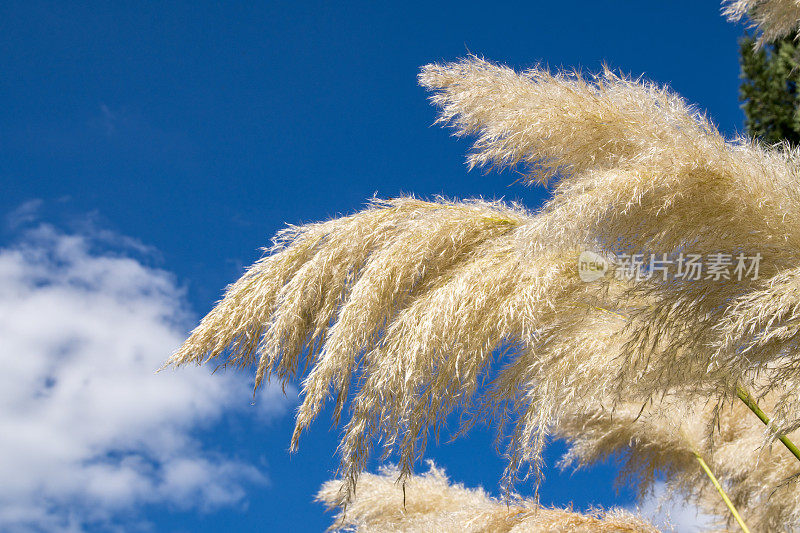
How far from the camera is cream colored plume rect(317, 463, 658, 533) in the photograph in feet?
7.86

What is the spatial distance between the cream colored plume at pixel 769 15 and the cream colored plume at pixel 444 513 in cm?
190

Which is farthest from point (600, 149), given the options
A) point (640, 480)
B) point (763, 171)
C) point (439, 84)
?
point (640, 480)

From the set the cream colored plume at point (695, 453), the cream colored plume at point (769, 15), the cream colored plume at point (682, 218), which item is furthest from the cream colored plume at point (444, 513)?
the cream colored plume at point (769, 15)

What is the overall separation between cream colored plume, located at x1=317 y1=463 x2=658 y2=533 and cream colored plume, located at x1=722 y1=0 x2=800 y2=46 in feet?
6.22

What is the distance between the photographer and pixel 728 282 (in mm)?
1526

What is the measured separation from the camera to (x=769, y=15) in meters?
2.71

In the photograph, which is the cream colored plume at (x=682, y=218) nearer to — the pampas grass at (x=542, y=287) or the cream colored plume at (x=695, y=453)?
the pampas grass at (x=542, y=287)

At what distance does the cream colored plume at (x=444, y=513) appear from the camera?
7.86 feet

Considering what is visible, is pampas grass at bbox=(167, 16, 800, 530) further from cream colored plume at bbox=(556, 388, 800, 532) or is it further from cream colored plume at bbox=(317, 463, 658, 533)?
cream colored plume at bbox=(556, 388, 800, 532)

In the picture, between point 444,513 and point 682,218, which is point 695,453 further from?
point 682,218

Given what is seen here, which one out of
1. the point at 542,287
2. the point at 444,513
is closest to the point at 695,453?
the point at 444,513

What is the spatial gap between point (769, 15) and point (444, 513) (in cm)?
234

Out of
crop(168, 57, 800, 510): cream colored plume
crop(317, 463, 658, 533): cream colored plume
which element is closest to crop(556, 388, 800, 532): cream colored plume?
crop(317, 463, 658, 533): cream colored plume

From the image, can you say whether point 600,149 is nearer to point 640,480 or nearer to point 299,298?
point 299,298
